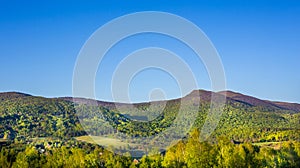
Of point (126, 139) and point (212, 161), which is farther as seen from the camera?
point (126, 139)

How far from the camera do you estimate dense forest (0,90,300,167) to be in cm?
4941

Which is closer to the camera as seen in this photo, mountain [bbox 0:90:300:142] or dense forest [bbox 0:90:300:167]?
dense forest [bbox 0:90:300:167]

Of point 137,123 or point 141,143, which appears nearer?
point 137,123

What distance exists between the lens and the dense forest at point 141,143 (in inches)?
1945

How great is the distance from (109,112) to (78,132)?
5767cm

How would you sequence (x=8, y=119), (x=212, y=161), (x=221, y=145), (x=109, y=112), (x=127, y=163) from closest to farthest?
(x=212, y=161)
(x=221, y=145)
(x=127, y=163)
(x=109, y=112)
(x=8, y=119)

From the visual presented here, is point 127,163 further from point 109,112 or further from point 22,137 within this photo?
point 22,137

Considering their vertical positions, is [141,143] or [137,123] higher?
[137,123]

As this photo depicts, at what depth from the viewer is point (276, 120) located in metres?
196

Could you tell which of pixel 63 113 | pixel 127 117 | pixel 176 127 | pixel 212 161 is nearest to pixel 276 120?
pixel 176 127

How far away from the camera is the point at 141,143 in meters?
123

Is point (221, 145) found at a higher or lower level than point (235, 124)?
lower

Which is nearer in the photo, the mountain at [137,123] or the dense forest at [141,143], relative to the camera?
the dense forest at [141,143]

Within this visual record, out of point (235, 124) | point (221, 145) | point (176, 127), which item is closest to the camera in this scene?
point (221, 145)
